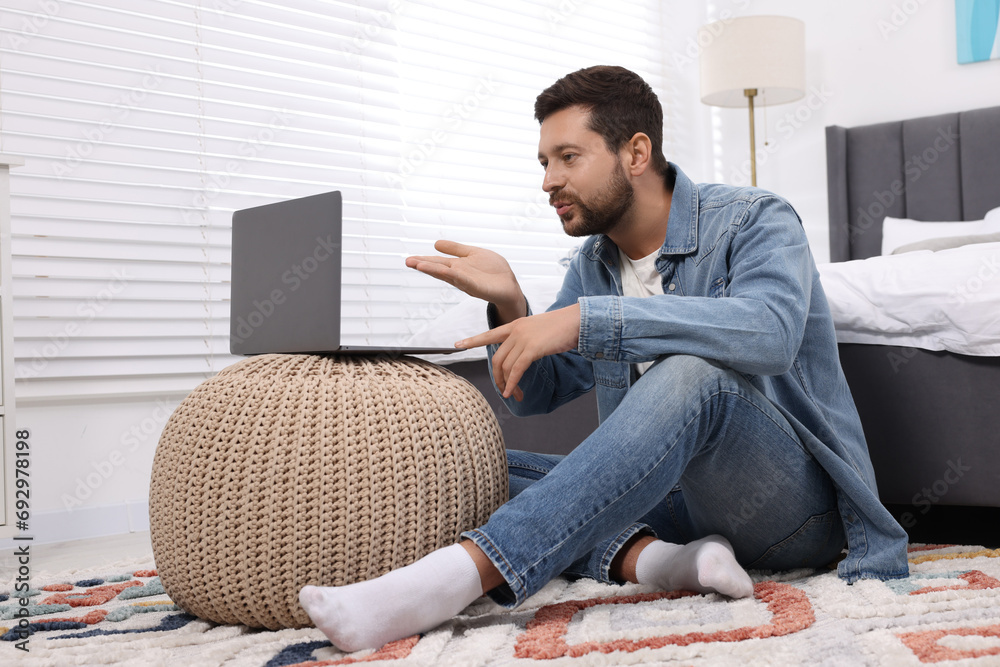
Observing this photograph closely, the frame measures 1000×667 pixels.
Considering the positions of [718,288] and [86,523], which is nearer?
[718,288]

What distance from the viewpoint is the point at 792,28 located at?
10.3ft

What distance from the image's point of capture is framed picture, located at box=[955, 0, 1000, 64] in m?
2.97

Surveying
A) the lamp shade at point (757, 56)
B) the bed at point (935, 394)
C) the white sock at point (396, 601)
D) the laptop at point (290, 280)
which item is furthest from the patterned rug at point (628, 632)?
the lamp shade at point (757, 56)

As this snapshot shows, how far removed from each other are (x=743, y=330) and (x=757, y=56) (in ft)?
8.04

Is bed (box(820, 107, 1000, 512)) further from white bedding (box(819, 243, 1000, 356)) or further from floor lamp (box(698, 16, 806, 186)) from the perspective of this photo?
floor lamp (box(698, 16, 806, 186))

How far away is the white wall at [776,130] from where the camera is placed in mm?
2051

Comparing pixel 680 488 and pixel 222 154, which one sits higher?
pixel 222 154

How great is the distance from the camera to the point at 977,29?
300cm

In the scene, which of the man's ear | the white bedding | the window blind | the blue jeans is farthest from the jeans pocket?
the window blind

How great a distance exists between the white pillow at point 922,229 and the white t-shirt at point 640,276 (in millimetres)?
1612

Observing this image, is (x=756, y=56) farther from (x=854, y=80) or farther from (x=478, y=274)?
(x=478, y=274)

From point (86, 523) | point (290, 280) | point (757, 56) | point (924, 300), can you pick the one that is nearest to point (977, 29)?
point (757, 56)

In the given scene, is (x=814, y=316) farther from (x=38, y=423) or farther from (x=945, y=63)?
(x=945, y=63)

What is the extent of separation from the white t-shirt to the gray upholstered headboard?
7.10ft
